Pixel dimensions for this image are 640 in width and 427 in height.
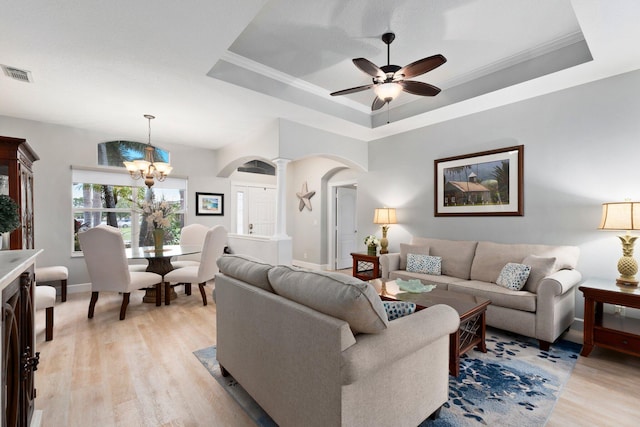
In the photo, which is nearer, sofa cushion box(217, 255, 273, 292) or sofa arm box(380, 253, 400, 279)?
sofa cushion box(217, 255, 273, 292)

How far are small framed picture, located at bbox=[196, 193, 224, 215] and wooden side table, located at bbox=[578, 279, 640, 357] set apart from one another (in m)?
5.68

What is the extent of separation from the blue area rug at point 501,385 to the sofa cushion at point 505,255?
785 mm

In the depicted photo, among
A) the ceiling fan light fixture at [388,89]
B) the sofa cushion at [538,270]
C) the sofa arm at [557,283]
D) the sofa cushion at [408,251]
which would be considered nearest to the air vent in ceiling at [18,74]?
the ceiling fan light fixture at [388,89]

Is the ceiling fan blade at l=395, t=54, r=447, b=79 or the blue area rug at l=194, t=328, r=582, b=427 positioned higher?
the ceiling fan blade at l=395, t=54, r=447, b=79

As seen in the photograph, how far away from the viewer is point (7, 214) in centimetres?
130

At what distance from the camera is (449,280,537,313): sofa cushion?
9.20 feet

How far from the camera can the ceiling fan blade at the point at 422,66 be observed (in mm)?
2350

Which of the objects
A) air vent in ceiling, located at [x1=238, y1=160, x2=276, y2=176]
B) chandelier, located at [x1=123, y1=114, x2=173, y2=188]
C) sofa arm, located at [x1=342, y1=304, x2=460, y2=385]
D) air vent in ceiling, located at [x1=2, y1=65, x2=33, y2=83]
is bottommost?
sofa arm, located at [x1=342, y1=304, x2=460, y2=385]

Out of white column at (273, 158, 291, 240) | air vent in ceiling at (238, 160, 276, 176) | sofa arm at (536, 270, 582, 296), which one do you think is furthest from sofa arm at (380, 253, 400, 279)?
air vent in ceiling at (238, 160, 276, 176)

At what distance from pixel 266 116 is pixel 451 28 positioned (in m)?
2.40

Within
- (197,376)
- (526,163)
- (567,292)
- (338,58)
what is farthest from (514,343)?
(338,58)

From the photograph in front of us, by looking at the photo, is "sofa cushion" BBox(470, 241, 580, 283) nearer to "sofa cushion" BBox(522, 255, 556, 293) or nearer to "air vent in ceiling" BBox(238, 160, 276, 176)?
"sofa cushion" BBox(522, 255, 556, 293)

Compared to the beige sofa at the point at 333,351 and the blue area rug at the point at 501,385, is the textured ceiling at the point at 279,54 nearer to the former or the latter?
the beige sofa at the point at 333,351

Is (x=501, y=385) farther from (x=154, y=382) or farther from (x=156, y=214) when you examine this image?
(x=156, y=214)
